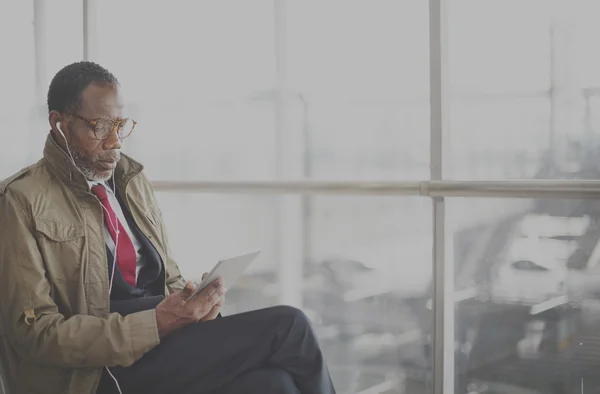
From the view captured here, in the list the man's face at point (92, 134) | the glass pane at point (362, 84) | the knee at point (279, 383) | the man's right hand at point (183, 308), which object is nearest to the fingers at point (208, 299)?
the man's right hand at point (183, 308)

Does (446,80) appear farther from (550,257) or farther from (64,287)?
(64,287)

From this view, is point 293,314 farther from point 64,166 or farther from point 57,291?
point 64,166

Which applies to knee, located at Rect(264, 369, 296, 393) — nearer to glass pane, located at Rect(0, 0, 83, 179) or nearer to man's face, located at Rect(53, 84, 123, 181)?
man's face, located at Rect(53, 84, 123, 181)

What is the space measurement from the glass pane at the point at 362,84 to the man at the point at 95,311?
1000mm

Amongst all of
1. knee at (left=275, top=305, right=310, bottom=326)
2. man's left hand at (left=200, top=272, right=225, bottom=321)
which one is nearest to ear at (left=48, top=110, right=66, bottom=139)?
man's left hand at (left=200, top=272, right=225, bottom=321)

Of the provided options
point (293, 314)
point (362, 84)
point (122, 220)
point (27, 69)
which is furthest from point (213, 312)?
point (27, 69)

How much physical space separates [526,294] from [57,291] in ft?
4.88

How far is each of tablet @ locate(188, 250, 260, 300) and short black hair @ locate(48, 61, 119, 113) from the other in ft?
1.99

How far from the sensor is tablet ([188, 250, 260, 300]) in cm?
196

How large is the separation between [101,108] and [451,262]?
129 centimetres

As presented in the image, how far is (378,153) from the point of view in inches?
114

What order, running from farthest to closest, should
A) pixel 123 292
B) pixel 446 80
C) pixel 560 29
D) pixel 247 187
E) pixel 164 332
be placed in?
pixel 247 187, pixel 446 80, pixel 560 29, pixel 123 292, pixel 164 332

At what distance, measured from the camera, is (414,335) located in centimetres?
281

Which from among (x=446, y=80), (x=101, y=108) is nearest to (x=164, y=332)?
(x=101, y=108)
